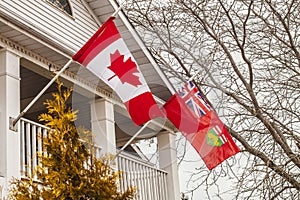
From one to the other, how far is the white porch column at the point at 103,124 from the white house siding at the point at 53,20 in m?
1.18

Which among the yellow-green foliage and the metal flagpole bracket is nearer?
the yellow-green foliage

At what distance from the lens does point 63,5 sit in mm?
10906

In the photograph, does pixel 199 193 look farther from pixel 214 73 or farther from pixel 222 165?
pixel 214 73

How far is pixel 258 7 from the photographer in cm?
1038

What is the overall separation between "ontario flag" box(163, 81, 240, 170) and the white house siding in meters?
1.92

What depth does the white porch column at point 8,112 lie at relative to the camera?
8352mm

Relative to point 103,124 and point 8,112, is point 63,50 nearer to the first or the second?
point 8,112

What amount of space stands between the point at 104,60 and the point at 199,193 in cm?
413

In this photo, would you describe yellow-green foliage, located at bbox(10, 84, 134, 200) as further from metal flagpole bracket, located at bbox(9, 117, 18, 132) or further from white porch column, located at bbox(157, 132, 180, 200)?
white porch column, located at bbox(157, 132, 180, 200)

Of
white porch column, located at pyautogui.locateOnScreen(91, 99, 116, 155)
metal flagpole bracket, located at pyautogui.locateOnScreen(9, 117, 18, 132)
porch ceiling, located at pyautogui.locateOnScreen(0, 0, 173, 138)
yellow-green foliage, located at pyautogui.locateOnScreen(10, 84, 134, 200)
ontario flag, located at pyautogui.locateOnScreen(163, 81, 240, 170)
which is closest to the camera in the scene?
yellow-green foliage, located at pyautogui.locateOnScreen(10, 84, 134, 200)

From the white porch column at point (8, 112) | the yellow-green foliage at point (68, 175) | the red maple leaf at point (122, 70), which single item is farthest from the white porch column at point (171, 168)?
the yellow-green foliage at point (68, 175)

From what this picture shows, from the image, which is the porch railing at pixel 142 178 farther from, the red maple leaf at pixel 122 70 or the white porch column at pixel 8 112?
the red maple leaf at pixel 122 70

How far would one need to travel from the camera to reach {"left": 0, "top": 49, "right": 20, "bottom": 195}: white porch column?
329 inches

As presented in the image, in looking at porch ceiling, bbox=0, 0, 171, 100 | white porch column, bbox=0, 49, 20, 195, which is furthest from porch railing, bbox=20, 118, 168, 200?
white porch column, bbox=0, 49, 20, 195
